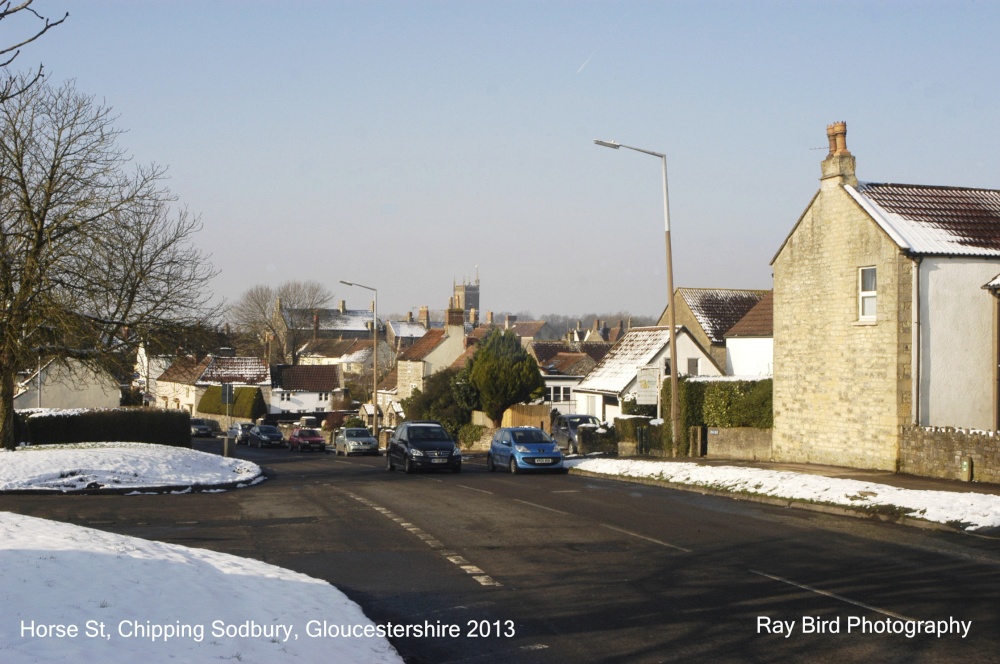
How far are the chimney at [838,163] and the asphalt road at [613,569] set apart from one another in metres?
10.5

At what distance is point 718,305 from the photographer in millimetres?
58312

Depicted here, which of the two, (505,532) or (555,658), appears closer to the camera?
(555,658)

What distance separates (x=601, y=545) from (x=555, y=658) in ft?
20.4

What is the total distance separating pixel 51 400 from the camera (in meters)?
63.9

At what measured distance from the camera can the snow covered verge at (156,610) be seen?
6875mm

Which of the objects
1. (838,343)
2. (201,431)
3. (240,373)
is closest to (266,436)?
(201,431)

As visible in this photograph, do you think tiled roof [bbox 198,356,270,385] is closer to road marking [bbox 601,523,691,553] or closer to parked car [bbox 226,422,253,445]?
parked car [bbox 226,422,253,445]

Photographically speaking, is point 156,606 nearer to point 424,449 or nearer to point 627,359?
point 424,449

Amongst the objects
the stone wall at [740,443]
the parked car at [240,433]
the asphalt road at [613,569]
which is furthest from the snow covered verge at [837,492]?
the parked car at [240,433]

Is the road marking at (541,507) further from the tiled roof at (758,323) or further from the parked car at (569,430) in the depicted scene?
the tiled roof at (758,323)

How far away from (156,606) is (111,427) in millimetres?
36596

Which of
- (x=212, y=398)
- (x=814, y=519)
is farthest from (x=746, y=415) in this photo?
(x=212, y=398)

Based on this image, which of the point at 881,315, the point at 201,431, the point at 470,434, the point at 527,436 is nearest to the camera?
the point at 881,315

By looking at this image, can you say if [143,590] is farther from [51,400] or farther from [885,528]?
[51,400]
